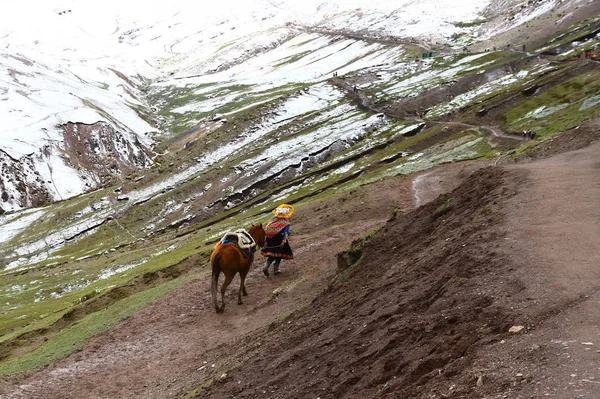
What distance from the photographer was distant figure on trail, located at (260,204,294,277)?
31.8 meters

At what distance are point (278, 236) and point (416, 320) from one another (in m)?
18.8

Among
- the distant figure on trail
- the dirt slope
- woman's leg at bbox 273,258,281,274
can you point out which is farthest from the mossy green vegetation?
the dirt slope

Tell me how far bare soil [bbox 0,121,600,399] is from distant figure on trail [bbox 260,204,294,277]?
134cm

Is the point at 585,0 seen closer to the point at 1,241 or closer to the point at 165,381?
the point at 1,241

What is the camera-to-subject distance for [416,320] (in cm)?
1387

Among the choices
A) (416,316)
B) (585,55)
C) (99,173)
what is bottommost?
(585,55)

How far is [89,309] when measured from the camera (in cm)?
3669

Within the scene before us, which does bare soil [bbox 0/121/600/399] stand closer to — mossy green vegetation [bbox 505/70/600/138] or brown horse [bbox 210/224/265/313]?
brown horse [bbox 210/224/265/313]

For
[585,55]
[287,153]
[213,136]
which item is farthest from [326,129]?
[585,55]

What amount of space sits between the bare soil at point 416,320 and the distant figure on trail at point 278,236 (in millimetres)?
1344

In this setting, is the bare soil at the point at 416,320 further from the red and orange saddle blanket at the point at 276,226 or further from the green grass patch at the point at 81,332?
the red and orange saddle blanket at the point at 276,226

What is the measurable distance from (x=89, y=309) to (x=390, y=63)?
6237 inches

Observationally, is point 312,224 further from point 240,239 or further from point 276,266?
point 240,239

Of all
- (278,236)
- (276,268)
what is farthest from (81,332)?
(278,236)
